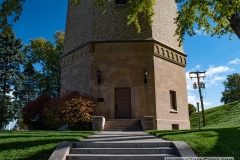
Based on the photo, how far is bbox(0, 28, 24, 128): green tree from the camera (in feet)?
83.6

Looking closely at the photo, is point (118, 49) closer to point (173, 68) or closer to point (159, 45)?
point (159, 45)

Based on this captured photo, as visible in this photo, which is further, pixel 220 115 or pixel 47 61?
pixel 47 61

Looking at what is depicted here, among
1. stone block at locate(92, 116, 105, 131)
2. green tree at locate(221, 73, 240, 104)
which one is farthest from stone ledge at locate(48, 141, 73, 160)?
green tree at locate(221, 73, 240, 104)

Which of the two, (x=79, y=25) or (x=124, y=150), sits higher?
(x=79, y=25)

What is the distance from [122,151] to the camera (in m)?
5.95

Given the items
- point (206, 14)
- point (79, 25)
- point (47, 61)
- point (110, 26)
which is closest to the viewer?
point (206, 14)

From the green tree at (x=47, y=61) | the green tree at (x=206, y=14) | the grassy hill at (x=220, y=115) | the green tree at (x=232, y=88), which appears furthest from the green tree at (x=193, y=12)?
the green tree at (x=232, y=88)

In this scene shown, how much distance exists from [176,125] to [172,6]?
32.8 feet

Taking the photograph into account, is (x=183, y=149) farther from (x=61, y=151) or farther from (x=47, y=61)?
(x=47, y=61)

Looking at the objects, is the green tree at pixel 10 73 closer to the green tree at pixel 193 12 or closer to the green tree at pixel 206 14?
the green tree at pixel 193 12

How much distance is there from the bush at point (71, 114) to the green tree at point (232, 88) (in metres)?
46.6

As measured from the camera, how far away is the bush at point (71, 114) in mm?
11953

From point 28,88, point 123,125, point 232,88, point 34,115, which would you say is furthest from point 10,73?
point 232,88

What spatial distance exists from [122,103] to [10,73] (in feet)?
65.5
